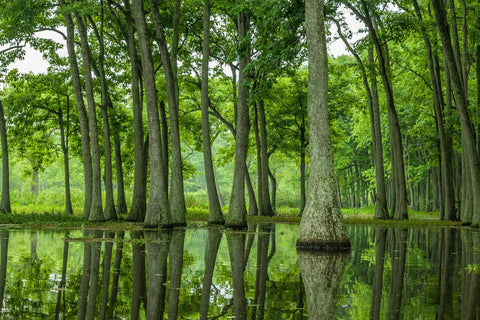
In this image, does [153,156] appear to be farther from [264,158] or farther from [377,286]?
[264,158]

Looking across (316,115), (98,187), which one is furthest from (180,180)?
(316,115)

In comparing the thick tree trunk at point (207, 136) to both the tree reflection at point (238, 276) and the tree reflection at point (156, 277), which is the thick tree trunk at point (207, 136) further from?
the tree reflection at point (156, 277)

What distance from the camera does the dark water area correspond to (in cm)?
484

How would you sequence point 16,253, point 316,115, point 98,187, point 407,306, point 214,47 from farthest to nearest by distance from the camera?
point 214,47 → point 98,187 → point 316,115 → point 16,253 → point 407,306

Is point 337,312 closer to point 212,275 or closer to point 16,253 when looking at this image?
point 212,275

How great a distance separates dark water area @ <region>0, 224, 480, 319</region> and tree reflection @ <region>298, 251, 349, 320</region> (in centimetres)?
1

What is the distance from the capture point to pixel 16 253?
9.98 m

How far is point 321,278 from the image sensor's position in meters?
7.06

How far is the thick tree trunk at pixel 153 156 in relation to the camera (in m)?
17.2

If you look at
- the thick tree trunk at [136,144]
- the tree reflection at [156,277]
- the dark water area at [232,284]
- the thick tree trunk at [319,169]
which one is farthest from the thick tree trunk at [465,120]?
the tree reflection at [156,277]

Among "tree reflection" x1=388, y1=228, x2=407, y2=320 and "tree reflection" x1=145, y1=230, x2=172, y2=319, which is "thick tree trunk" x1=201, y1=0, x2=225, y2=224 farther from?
"tree reflection" x1=388, y1=228, x2=407, y2=320

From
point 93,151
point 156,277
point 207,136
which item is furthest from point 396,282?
point 93,151

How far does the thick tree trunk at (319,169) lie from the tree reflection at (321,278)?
457 mm

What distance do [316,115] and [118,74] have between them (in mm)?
21589
